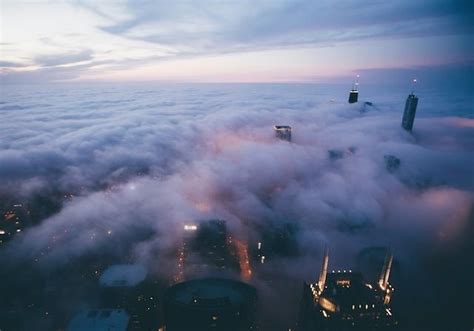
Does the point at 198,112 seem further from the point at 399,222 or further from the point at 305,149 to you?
the point at 399,222

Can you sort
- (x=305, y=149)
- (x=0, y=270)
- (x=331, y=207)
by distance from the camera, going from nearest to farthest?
(x=0, y=270)
(x=331, y=207)
(x=305, y=149)

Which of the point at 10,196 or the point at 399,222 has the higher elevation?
the point at 10,196

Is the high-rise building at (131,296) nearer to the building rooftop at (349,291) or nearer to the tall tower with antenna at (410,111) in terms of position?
the building rooftop at (349,291)

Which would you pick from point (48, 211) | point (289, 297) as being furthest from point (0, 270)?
point (289, 297)

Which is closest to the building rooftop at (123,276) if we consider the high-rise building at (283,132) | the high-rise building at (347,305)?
the high-rise building at (347,305)

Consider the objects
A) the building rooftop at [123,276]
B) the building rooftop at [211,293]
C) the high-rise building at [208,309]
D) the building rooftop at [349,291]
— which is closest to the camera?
the high-rise building at [208,309]

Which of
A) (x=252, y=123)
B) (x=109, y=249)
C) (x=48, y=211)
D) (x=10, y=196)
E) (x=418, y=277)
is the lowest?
(x=418, y=277)

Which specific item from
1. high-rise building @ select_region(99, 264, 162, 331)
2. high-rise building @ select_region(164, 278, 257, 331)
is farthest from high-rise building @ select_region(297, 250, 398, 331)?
high-rise building @ select_region(99, 264, 162, 331)

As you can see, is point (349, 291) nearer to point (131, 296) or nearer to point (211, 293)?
point (211, 293)
